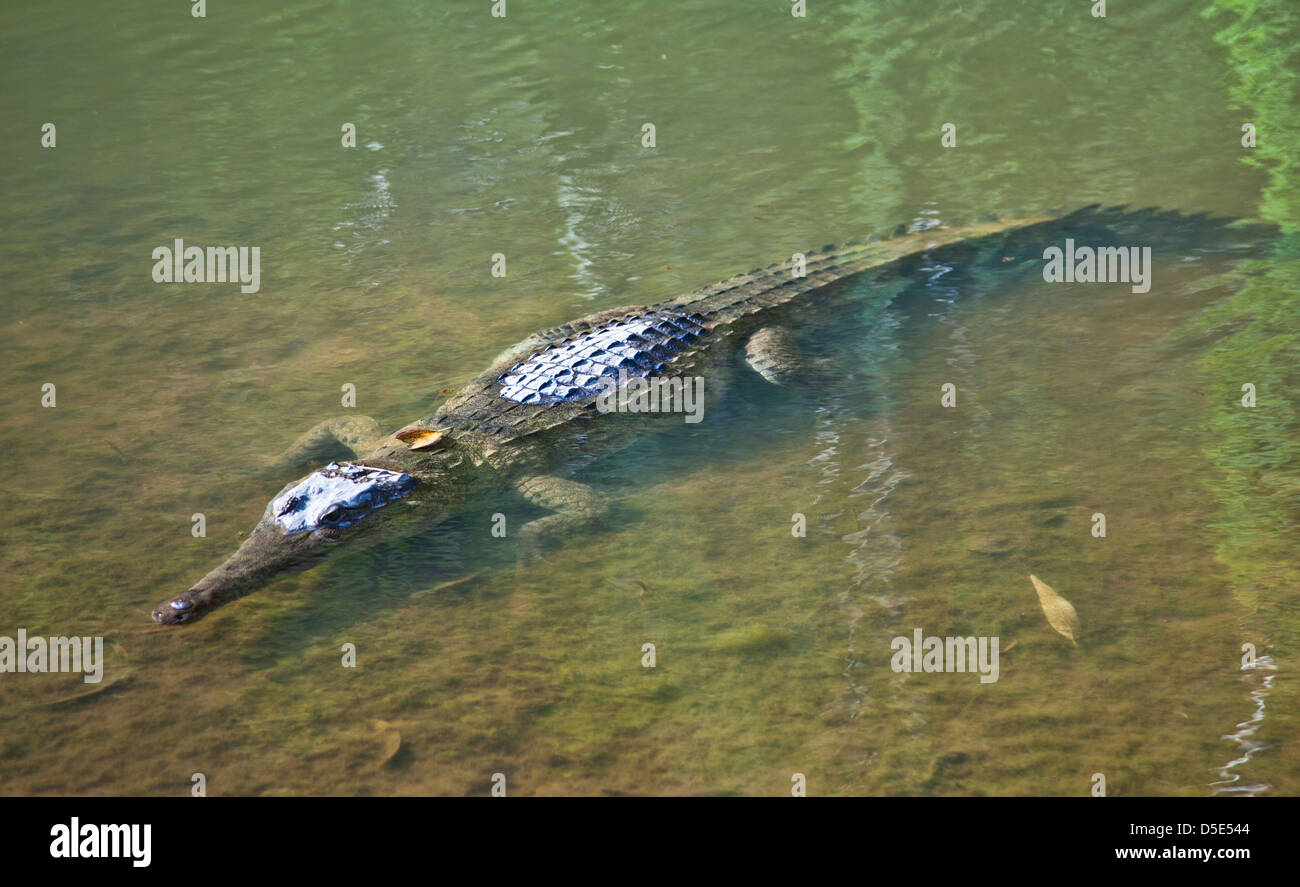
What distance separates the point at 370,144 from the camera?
376 inches

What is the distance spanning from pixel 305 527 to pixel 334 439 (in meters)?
0.95

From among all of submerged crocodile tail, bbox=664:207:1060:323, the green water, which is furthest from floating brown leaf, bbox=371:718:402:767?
submerged crocodile tail, bbox=664:207:1060:323

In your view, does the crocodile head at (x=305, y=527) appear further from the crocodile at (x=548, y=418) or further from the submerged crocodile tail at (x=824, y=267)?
the submerged crocodile tail at (x=824, y=267)

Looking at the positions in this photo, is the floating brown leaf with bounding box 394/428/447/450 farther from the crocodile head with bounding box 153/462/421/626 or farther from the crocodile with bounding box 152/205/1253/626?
the crocodile head with bounding box 153/462/421/626

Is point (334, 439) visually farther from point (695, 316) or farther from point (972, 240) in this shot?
point (972, 240)

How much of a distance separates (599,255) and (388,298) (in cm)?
166

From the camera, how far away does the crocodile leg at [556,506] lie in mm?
4645

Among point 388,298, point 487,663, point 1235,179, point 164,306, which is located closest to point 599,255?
point 388,298

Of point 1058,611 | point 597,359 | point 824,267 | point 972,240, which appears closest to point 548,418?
point 597,359

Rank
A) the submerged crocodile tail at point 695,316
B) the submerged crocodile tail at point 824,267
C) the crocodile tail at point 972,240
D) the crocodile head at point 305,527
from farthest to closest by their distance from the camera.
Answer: the crocodile tail at point 972,240, the submerged crocodile tail at point 824,267, the submerged crocodile tail at point 695,316, the crocodile head at point 305,527

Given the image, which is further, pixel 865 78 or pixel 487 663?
pixel 865 78

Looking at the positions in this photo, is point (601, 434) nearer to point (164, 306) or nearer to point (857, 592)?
point (857, 592)

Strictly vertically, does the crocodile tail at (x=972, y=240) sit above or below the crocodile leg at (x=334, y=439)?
above

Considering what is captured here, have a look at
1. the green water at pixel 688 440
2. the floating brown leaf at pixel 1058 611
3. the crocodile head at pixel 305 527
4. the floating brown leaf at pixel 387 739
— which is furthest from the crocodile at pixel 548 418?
the floating brown leaf at pixel 1058 611
